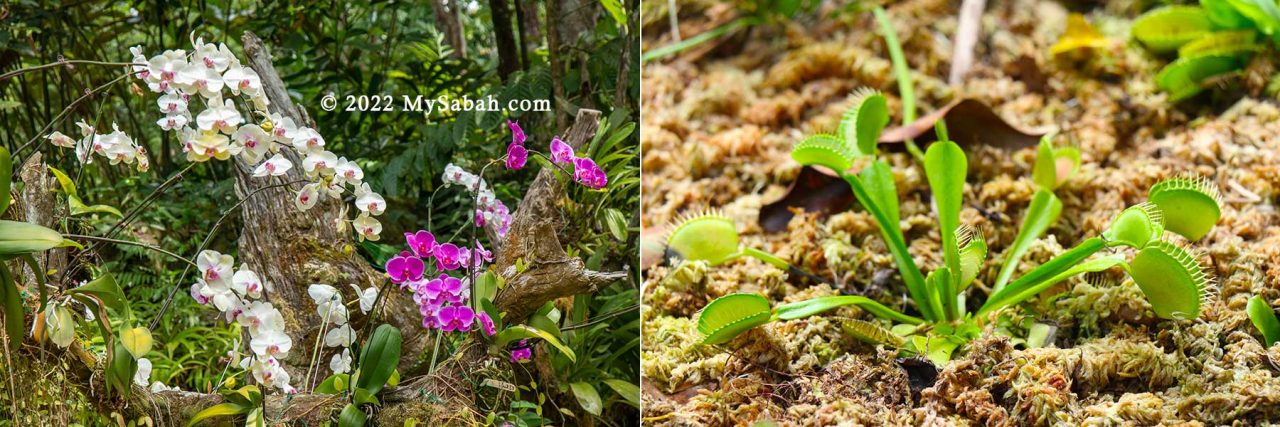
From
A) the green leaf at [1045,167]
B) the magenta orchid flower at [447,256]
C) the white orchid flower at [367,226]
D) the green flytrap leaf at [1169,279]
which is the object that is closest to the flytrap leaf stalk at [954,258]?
the green flytrap leaf at [1169,279]

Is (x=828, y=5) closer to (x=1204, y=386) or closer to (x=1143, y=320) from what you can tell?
(x=1143, y=320)

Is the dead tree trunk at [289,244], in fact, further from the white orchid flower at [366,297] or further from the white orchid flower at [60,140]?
the white orchid flower at [60,140]

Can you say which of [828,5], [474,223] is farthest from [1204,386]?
[828,5]

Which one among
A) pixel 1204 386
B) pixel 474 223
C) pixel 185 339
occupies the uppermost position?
pixel 474 223

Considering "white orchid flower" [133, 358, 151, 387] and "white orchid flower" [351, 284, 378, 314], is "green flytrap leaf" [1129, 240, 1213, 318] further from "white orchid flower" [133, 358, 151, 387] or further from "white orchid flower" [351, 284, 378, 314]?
"white orchid flower" [133, 358, 151, 387]

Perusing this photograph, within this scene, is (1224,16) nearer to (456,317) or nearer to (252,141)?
(456,317)

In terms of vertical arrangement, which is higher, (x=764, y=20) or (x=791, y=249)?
(x=764, y=20)
